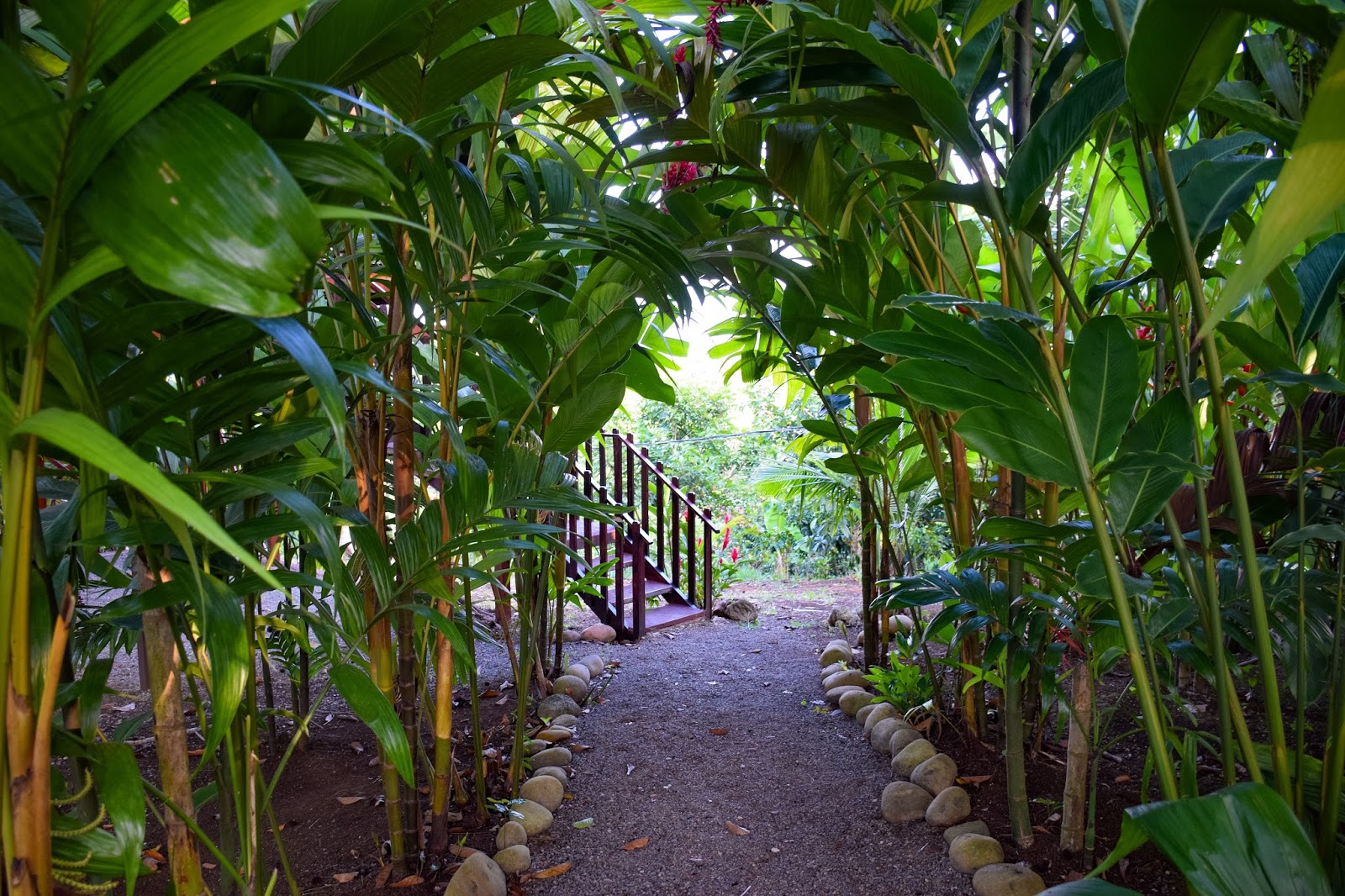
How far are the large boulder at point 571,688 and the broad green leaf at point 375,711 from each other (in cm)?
221

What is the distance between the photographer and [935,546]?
564 centimetres

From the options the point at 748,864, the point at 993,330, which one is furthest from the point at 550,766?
the point at 993,330

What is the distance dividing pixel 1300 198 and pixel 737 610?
4585 mm

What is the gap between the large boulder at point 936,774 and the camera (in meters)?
2.05

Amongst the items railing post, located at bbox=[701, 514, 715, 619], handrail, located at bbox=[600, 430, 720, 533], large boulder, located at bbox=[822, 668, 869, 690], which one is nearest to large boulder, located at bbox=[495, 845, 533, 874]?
large boulder, located at bbox=[822, 668, 869, 690]

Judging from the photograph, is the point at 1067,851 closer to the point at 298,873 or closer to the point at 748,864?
the point at 748,864

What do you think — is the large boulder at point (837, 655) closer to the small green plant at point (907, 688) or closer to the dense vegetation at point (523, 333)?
the small green plant at point (907, 688)

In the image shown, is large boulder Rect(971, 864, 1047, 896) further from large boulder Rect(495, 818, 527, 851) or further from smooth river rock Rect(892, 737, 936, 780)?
large boulder Rect(495, 818, 527, 851)

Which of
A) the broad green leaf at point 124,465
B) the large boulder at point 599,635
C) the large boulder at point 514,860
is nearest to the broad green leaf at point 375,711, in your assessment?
the broad green leaf at point 124,465

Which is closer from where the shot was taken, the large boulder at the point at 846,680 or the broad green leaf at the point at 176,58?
the broad green leaf at the point at 176,58

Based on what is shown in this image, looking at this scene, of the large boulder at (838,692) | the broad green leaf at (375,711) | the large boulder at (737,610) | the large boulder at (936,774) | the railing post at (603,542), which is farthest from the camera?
the large boulder at (737,610)

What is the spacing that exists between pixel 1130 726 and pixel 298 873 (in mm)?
2094

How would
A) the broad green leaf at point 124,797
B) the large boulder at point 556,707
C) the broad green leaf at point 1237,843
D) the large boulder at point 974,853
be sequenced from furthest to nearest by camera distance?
the large boulder at point 556,707 → the large boulder at point 974,853 → the broad green leaf at point 1237,843 → the broad green leaf at point 124,797

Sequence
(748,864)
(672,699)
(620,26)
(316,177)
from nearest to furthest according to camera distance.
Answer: (316,177) < (620,26) < (748,864) < (672,699)
